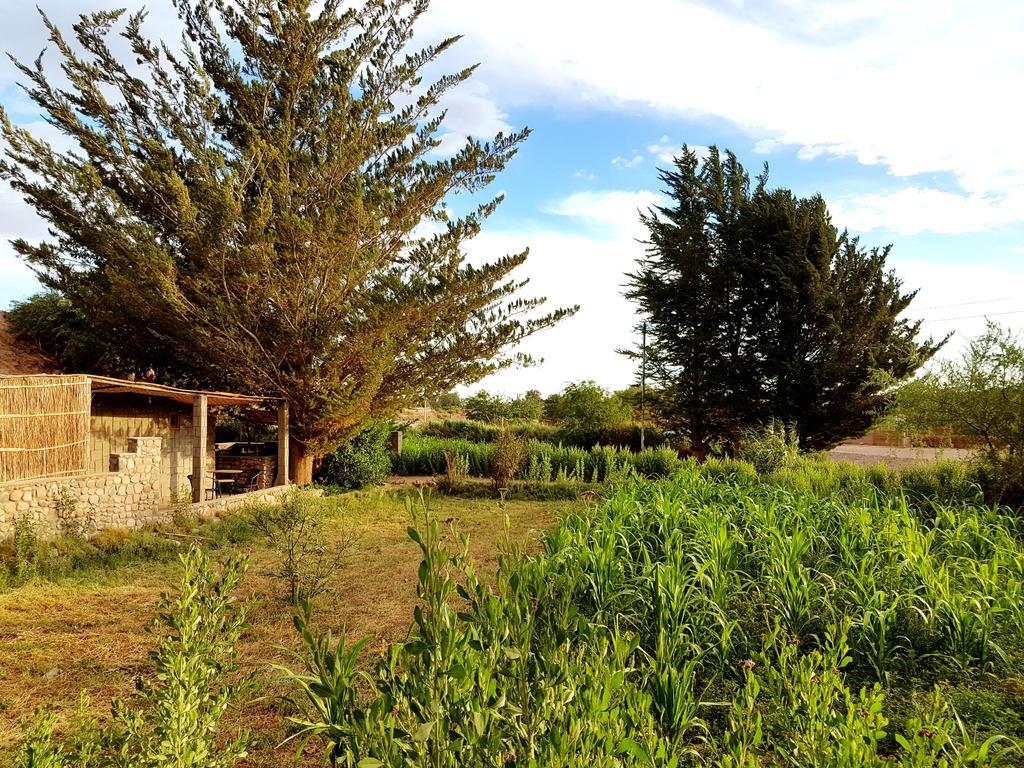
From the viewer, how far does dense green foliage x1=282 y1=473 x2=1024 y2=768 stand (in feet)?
5.30

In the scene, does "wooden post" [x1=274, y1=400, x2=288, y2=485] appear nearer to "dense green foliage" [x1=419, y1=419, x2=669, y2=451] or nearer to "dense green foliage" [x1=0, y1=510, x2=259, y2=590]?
"dense green foliage" [x1=0, y1=510, x2=259, y2=590]

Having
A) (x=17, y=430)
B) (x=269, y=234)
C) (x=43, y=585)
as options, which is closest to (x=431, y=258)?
(x=269, y=234)

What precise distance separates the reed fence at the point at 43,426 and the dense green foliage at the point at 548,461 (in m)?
8.99

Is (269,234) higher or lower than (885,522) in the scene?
higher

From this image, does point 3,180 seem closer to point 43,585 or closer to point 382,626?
point 43,585

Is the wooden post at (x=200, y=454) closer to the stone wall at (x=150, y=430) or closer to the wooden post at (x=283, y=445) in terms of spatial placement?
the stone wall at (x=150, y=430)

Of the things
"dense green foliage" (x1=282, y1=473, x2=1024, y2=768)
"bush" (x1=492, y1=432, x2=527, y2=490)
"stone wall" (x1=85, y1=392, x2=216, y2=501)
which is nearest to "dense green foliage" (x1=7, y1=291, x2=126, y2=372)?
"stone wall" (x1=85, y1=392, x2=216, y2=501)

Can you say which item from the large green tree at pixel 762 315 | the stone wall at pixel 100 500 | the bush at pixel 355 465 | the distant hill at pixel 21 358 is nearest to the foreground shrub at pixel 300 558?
the stone wall at pixel 100 500

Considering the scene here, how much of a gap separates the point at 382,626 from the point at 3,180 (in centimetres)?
1331

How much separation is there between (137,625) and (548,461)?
11.1 meters

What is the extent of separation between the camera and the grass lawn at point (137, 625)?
4.00 meters

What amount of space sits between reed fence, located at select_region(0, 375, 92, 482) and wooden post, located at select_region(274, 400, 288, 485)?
14.6 feet

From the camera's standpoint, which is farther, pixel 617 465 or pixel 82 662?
Answer: pixel 617 465

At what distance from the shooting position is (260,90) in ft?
45.7
